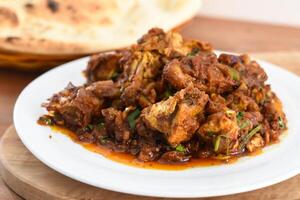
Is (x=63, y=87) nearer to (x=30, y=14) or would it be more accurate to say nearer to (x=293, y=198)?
(x=30, y=14)

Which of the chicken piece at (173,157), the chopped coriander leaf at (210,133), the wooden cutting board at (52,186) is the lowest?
the wooden cutting board at (52,186)

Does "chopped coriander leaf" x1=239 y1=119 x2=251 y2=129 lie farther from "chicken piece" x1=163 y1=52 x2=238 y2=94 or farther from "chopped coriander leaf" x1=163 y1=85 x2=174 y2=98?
"chopped coriander leaf" x1=163 y1=85 x2=174 y2=98

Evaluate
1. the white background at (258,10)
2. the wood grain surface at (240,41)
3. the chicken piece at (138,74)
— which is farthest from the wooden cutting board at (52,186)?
the white background at (258,10)

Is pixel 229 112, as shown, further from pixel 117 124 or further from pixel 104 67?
pixel 104 67

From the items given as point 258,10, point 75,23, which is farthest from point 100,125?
point 258,10

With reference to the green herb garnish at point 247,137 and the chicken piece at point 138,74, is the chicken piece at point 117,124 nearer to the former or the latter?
the chicken piece at point 138,74

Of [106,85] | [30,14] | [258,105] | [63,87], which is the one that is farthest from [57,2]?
[258,105]

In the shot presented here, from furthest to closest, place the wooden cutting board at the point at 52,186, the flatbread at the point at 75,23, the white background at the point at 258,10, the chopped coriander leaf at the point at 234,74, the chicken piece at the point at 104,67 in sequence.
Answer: the white background at the point at 258,10 < the flatbread at the point at 75,23 < the chicken piece at the point at 104,67 < the chopped coriander leaf at the point at 234,74 < the wooden cutting board at the point at 52,186
